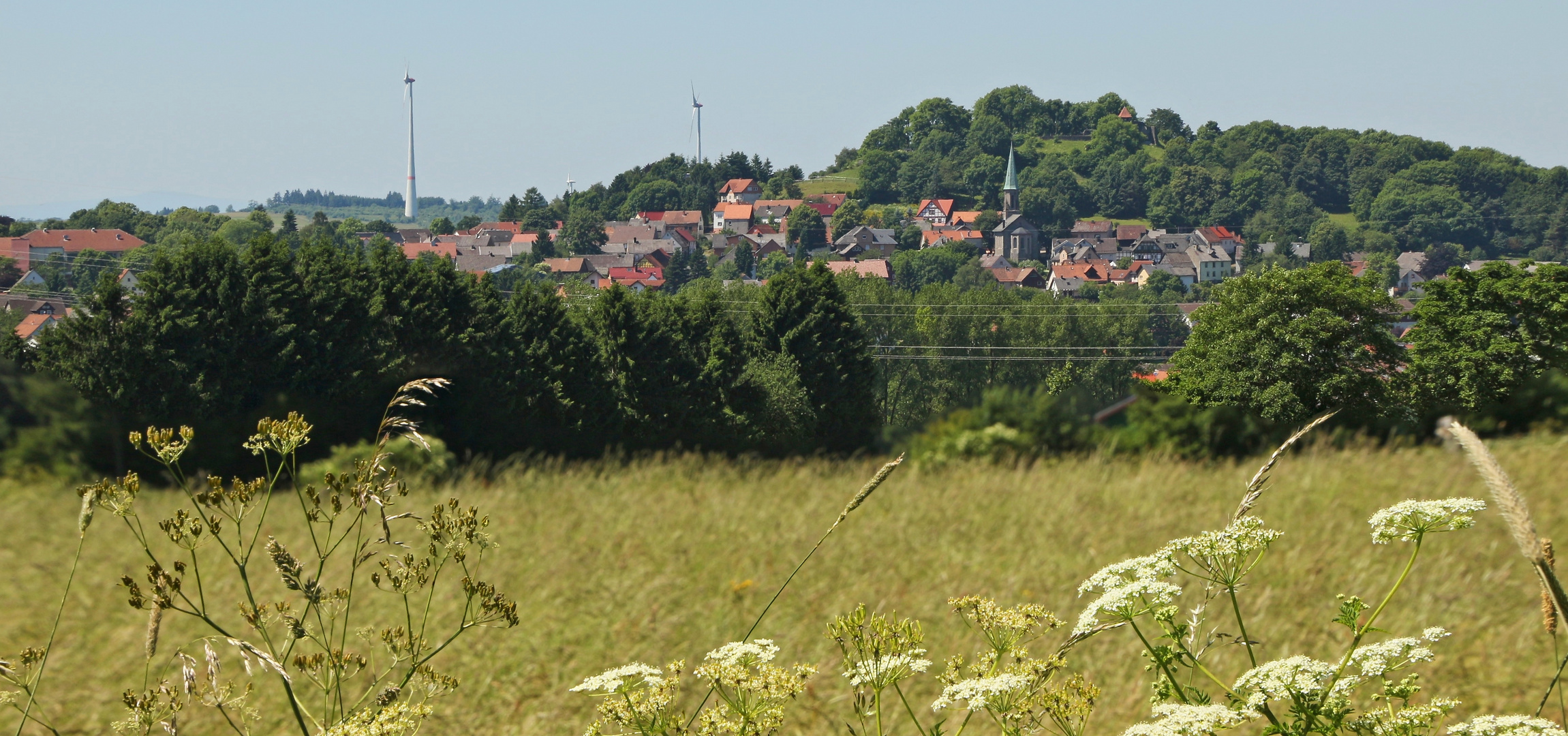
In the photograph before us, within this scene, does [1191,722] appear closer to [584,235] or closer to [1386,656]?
[1386,656]

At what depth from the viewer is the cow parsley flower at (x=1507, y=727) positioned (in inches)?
46.4

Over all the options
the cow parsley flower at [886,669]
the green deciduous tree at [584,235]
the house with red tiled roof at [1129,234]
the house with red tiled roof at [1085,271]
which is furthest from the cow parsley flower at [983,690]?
the house with red tiled roof at [1129,234]

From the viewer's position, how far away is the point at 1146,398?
809 cm

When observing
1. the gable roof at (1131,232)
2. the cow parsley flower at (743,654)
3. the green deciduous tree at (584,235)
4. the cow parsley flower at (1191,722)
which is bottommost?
the cow parsley flower at (743,654)

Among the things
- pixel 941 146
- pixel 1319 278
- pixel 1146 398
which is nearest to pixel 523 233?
pixel 941 146

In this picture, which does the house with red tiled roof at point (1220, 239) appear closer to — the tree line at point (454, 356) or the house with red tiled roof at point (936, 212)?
→ the house with red tiled roof at point (936, 212)

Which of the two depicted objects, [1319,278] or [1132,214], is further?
[1132,214]

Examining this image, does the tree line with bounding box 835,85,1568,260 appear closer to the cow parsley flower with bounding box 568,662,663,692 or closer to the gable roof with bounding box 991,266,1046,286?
the gable roof with bounding box 991,266,1046,286

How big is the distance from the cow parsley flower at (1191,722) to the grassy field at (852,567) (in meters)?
2.16

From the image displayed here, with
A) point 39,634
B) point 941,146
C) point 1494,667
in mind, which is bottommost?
point 39,634

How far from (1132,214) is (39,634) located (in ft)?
561

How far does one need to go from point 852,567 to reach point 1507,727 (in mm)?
4190

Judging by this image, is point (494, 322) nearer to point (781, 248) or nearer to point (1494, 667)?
point (1494, 667)

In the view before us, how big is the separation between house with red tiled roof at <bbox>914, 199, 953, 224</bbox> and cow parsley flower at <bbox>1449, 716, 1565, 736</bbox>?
16243 cm
